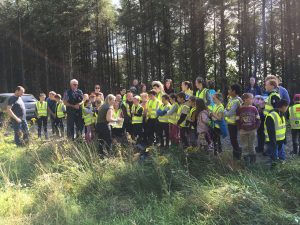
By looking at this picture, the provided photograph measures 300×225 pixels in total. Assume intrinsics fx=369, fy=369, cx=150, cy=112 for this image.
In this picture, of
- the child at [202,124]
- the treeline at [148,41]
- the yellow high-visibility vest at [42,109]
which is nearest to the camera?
the child at [202,124]

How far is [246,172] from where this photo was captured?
6105 mm

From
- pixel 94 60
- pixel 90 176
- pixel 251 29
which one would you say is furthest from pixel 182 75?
pixel 90 176

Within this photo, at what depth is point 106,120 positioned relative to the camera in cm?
892

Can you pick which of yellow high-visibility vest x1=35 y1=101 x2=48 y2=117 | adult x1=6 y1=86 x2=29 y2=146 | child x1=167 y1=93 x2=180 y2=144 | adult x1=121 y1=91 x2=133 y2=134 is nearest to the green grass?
child x1=167 y1=93 x2=180 y2=144

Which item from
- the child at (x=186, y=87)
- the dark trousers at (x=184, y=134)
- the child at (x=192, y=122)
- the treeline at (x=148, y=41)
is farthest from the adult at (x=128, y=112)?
the treeline at (x=148, y=41)

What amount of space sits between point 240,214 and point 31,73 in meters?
48.9

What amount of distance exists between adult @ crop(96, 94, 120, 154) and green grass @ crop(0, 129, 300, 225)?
29.4 inches

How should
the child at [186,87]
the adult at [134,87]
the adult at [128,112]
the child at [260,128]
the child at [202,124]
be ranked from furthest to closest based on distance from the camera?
1. the adult at [134,87]
2. the adult at [128,112]
3. the child at [186,87]
4. the child at [260,128]
5. the child at [202,124]

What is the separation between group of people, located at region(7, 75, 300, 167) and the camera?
7664 mm

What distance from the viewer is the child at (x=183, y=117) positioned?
9.14 metres

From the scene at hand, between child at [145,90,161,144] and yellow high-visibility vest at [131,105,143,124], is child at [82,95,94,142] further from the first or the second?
child at [145,90,161,144]

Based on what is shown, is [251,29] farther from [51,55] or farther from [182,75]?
[51,55]

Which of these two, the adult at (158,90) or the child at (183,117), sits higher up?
the adult at (158,90)

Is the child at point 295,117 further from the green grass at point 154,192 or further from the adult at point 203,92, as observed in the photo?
the green grass at point 154,192
